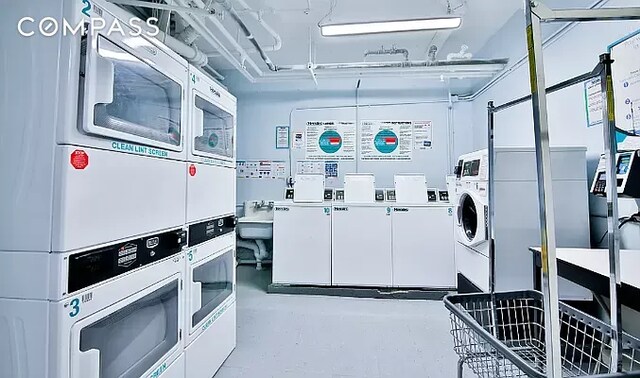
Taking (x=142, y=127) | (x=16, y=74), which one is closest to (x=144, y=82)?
(x=142, y=127)

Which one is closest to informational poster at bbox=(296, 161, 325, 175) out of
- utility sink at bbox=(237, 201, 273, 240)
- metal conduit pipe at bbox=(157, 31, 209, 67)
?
utility sink at bbox=(237, 201, 273, 240)

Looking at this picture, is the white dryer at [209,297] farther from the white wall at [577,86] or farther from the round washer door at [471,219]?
the white wall at [577,86]

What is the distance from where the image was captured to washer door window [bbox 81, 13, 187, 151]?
107 cm

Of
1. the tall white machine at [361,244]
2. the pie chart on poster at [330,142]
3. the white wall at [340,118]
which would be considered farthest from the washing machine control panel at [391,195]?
the pie chart on poster at [330,142]

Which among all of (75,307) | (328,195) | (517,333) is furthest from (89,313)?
(328,195)

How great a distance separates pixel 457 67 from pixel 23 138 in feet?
12.0

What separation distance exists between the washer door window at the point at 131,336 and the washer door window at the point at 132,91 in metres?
0.67

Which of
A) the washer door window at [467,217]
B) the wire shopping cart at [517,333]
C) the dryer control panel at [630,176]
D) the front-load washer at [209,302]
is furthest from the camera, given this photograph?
the washer door window at [467,217]

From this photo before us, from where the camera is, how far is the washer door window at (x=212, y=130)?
183cm

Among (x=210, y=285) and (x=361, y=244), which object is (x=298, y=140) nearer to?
(x=361, y=244)

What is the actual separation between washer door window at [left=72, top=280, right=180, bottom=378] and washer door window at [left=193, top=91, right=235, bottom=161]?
31.3 inches

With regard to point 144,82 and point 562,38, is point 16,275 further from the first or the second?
point 562,38

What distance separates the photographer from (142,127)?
138 cm

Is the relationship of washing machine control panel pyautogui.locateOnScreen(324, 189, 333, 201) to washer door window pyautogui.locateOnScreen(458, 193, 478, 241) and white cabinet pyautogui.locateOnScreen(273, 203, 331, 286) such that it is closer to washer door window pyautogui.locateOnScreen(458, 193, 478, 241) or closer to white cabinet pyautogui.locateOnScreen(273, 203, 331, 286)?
white cabinet pyautogui.locateOnScreen(273, 203, 331, 286)
